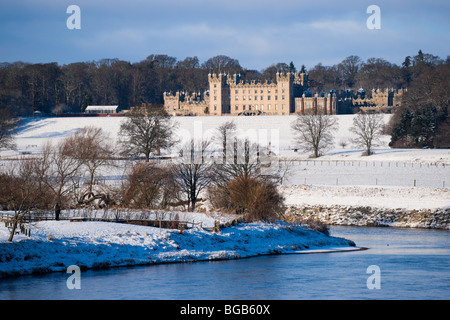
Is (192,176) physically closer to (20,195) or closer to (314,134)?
(20,195)

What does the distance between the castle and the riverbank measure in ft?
280

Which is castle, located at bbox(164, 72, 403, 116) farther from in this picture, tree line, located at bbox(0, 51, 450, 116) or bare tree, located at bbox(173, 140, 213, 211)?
bare tree, located at bbox(173, 140, 213, 211)

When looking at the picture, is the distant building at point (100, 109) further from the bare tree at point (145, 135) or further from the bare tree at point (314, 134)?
the bare tree at point (145, 135)

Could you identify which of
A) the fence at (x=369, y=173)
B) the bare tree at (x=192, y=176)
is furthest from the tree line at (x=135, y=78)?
the bare tree at (x=192, y=176)

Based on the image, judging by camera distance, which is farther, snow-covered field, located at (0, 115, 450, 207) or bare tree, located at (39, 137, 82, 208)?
snow-covered field, located at (0, 115, 450, 207)

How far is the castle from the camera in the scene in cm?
11831

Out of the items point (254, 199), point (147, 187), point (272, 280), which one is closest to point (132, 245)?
point (272, 280)

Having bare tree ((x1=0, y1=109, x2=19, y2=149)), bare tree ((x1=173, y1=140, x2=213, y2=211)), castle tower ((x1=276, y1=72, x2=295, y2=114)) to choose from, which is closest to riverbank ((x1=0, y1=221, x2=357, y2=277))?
bare tree ((x1=173, y1=140, x2=213, y2=211))

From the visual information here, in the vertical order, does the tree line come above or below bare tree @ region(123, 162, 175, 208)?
above

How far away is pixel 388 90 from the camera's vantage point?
13150 cm

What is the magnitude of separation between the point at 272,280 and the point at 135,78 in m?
A: 124

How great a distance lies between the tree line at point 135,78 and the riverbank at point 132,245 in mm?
72377

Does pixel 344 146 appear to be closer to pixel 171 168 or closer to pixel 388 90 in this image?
pixel 171 168
